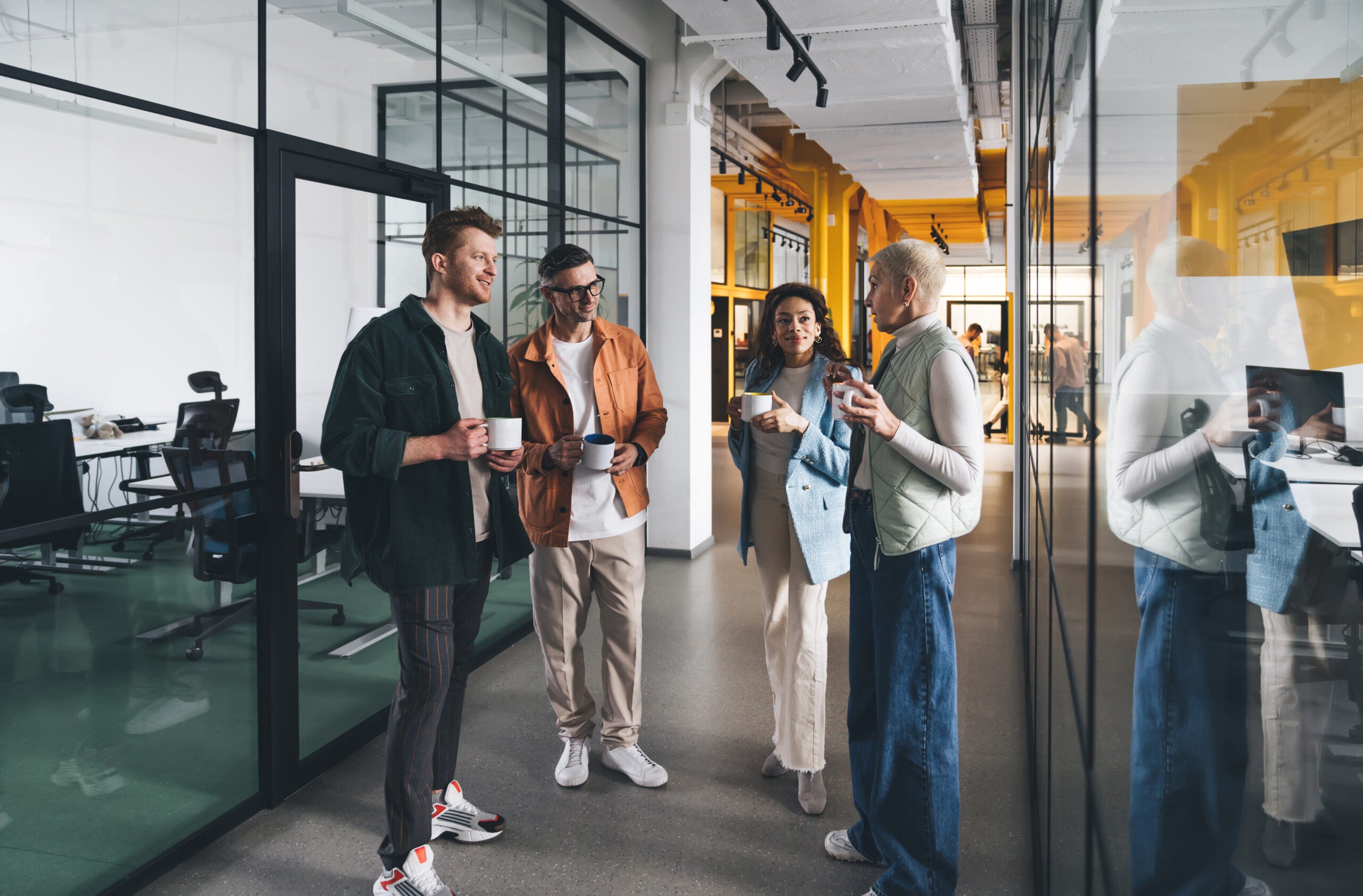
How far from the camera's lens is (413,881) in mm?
2352

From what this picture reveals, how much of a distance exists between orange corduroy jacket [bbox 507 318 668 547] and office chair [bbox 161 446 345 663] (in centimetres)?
83

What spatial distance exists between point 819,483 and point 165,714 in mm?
1943

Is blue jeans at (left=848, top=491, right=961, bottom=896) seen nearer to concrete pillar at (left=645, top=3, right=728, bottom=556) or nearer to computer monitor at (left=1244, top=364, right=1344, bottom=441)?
computer monitor at (left=1244, top=364, right=1344, bottom=441)

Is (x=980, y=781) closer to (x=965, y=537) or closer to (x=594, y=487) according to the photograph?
(x=594, y=487)

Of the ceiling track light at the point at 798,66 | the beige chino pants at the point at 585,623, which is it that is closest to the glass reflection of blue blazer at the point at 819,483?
the beige chino pants at the point at 585,623

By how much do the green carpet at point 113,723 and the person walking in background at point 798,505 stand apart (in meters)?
1.57

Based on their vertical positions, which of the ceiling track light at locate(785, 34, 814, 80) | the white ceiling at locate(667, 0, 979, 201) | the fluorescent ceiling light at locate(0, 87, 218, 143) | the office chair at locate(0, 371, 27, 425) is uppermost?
the white ceiling at locate(667, 0, 979, 201)

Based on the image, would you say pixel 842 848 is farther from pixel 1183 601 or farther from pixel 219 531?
pixel 1183 601

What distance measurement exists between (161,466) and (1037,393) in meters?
2.52

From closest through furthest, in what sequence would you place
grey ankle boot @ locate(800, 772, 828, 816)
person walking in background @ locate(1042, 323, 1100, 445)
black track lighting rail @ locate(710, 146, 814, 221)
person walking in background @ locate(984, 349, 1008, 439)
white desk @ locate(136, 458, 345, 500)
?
person walking in background @ locate(1042, 323, 1100, 445) → grey ankle boot @ locate(800, 772, 828, 816) → white desk @ locate(136, 458, 345, 500) → black track lighting rail @ locate(710, 146, 814, 221) → person walking in background @ locate(984, 349, 1008, 439)

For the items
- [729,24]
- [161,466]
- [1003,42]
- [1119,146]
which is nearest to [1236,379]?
[1119,146]

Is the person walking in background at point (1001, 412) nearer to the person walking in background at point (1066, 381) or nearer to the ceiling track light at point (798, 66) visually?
the ceiling track light at point (798, 66)

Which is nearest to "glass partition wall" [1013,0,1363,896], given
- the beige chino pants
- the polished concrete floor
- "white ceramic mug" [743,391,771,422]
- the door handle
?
"white ceramic mug" [743,391,771,422]

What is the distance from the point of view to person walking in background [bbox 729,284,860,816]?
2.67m
